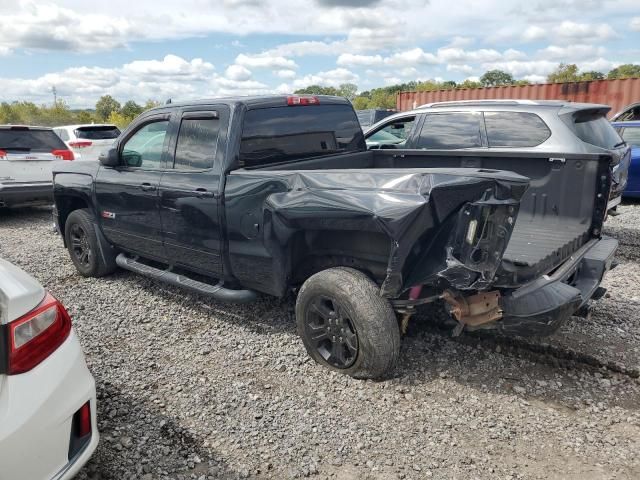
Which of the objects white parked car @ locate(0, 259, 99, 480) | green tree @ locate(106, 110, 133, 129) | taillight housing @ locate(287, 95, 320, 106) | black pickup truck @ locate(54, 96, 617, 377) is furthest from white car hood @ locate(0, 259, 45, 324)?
green tree @ locate(106, 110, 133, 129)

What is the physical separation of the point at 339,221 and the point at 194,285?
1.66 metres

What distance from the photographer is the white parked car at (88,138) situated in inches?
495

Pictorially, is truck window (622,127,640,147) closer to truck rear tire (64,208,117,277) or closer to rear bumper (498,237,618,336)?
rear bumper (498,237,618,336)

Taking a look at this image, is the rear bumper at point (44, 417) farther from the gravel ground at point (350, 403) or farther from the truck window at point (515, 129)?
the truck window at point (515, 129)

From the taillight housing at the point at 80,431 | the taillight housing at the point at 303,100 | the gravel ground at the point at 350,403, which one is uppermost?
the taillight housing at the point at 303,100

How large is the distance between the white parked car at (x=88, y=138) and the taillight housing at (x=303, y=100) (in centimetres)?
938

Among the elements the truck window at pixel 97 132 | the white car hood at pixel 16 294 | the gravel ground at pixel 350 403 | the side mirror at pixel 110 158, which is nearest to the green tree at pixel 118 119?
the truck window at pixel 97 132

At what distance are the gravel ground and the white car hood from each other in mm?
1081

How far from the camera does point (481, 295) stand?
3.11 metres

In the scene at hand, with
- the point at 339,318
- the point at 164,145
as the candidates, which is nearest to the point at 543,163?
the point at 339,318

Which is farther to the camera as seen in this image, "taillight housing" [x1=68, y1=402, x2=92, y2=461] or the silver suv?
the silver suv

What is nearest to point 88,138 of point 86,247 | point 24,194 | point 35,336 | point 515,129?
point 24,194

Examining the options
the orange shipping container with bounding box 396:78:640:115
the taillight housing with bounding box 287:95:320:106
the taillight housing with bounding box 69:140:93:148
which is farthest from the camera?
the orange shipping container with bounding box 396:78:640:115

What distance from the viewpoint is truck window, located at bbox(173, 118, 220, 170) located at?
13.5 ft
